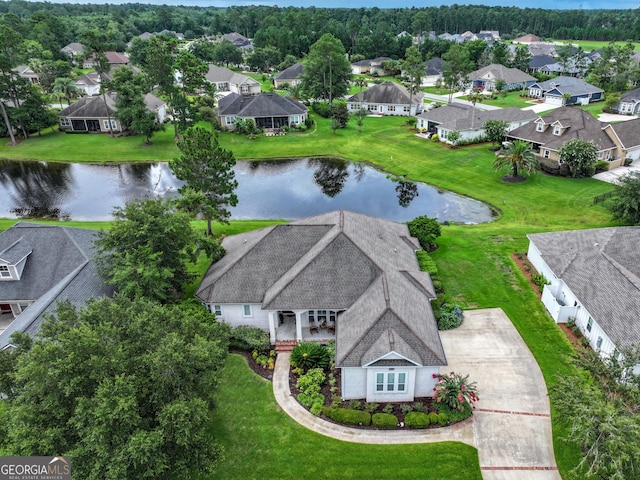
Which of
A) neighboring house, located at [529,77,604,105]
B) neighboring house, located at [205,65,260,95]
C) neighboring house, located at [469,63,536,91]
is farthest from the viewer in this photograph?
neighboring house, located at [469,63,536,91]

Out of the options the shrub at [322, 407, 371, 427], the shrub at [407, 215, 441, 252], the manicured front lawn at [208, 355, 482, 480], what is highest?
the shrub at [407, 215, 441, 252]

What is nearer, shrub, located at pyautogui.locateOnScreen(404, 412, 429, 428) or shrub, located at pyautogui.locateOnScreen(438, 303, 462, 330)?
shrub, located at pyautogui.locateOnScreen(404, 412, 429, 428)

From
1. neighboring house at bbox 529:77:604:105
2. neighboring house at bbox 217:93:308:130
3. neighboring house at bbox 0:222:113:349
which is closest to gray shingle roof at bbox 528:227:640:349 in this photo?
neighboring house at bbox 0:222:113:349

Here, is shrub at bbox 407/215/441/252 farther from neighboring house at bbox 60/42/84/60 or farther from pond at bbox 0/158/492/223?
neighboring house at bbox 60/42/84/60

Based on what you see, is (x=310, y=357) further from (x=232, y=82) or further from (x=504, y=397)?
(x=232, y=82)

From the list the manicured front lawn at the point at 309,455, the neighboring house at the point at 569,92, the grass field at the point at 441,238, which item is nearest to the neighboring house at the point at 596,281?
the grass field at the point at 441,238

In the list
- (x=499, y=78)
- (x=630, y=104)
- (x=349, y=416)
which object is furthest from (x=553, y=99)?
(x=349, y=416)
